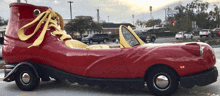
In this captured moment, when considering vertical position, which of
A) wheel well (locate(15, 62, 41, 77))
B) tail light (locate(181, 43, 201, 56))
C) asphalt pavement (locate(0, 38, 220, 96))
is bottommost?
asphalt pavement (locate(0, 38, 220, 96))

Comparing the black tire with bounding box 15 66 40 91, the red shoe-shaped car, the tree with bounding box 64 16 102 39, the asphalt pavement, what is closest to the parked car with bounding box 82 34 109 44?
the tree with bounding box 64 16 102 39

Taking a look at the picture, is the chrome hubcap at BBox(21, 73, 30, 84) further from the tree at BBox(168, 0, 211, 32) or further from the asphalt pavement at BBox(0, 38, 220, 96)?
the tree at BBox(168, 0, 211, 32)

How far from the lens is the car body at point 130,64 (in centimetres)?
386

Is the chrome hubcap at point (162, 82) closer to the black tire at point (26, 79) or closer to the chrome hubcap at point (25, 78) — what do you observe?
the black tire at point (26, 79)

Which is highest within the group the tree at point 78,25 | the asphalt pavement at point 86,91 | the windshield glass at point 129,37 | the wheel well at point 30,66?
the tree at point 78,25

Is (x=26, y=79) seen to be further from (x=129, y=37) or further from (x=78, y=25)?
(x=78, y=25)

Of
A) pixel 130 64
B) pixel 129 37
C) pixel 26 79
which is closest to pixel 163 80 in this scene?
pixel 130 64

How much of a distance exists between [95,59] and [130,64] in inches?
29.3

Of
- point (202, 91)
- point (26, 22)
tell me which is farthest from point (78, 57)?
point (202, 91)

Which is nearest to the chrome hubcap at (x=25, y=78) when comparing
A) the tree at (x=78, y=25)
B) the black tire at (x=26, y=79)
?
the black tire at (x=26, y=79)

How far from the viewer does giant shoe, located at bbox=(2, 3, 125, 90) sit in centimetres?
455

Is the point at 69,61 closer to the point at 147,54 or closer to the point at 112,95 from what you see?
the point at 112,95

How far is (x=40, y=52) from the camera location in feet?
16.1

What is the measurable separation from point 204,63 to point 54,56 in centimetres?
313
